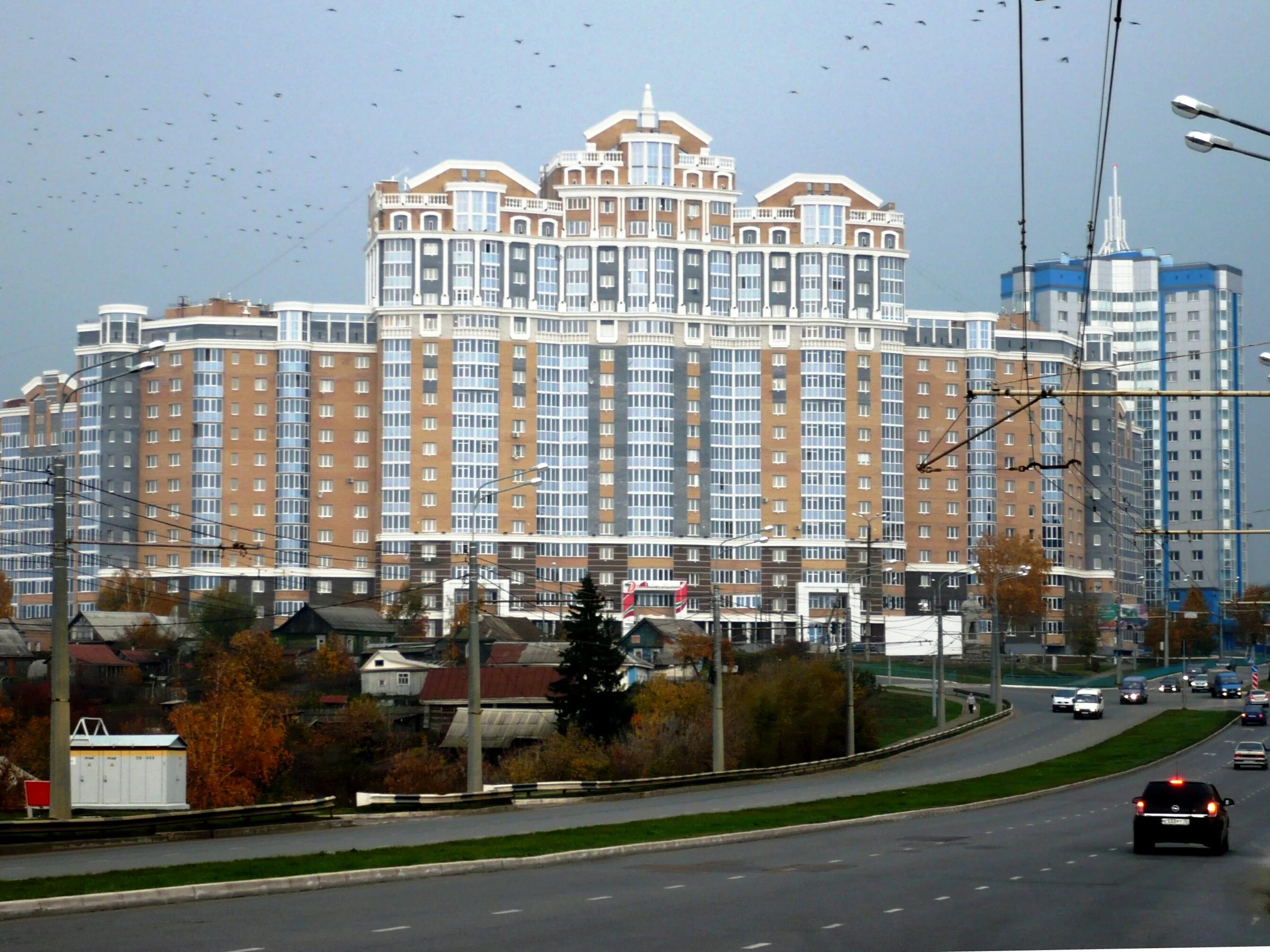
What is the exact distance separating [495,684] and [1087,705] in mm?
36315

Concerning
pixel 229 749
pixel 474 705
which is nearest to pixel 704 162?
pixel 229 749

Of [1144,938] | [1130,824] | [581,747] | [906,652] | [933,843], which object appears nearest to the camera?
[1144,938]

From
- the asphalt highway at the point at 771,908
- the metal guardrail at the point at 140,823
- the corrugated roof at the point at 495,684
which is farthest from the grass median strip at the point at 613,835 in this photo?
the corrugated roof at the point at 495,684

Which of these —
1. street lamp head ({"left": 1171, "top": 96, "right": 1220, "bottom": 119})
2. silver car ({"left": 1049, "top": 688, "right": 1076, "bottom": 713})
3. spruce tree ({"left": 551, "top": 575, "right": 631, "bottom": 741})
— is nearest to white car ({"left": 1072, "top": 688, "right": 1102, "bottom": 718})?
silver car ({"left": 1049, "top": 688, "right": 1076, "bottom": 713})

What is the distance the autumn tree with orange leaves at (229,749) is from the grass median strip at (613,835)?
43.5m

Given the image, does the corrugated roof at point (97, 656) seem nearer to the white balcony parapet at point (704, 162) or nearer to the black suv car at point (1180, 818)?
the white balcony parapet at point (704, 162)

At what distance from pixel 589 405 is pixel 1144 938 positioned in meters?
144

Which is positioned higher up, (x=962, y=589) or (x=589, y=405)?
(x=589, y=405)

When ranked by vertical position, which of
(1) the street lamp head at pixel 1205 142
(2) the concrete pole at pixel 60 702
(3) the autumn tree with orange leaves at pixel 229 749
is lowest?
(3) the autumn tree with orange leaves at pixel 229 749

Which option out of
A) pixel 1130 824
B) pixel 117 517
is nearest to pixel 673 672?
pixel 117 517

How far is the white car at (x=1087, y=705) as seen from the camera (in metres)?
108

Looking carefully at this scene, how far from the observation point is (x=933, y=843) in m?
38.2

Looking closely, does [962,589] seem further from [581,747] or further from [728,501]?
[581,747]

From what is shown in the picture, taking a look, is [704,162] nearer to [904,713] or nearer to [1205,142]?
[904,713]
